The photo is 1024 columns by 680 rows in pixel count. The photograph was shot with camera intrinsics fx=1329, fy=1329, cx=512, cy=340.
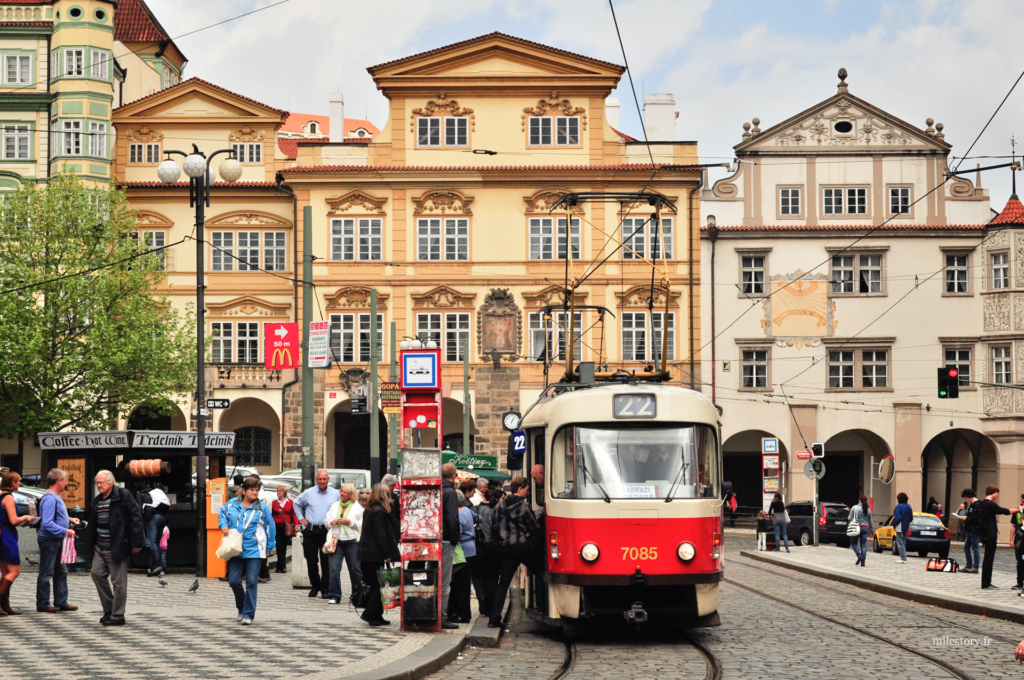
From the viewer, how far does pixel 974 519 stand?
23.0 meters

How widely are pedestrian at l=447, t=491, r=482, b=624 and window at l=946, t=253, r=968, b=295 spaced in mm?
38748

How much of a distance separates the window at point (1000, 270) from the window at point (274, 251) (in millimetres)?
27142

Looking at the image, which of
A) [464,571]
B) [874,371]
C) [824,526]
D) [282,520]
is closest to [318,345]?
[282,520]

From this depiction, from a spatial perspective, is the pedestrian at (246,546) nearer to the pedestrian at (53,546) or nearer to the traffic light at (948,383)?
the pedestrian at (53,546)

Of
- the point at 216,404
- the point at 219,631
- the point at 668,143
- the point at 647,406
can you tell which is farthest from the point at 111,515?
the point at 668,143

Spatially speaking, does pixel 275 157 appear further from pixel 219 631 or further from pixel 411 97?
pixel 219 631

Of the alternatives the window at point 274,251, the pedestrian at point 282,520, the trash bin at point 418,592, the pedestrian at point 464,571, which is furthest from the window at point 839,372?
the trash bin at point 418,592

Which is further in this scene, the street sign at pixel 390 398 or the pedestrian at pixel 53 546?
the street sign at pixel 390 398

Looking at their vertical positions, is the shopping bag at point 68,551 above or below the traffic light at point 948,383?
below

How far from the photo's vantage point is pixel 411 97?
50281 mm

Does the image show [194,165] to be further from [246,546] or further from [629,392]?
[629,392]

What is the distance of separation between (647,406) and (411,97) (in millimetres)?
37341

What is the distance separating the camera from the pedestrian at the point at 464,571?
50.7 ft

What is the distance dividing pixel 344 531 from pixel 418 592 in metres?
3.43
